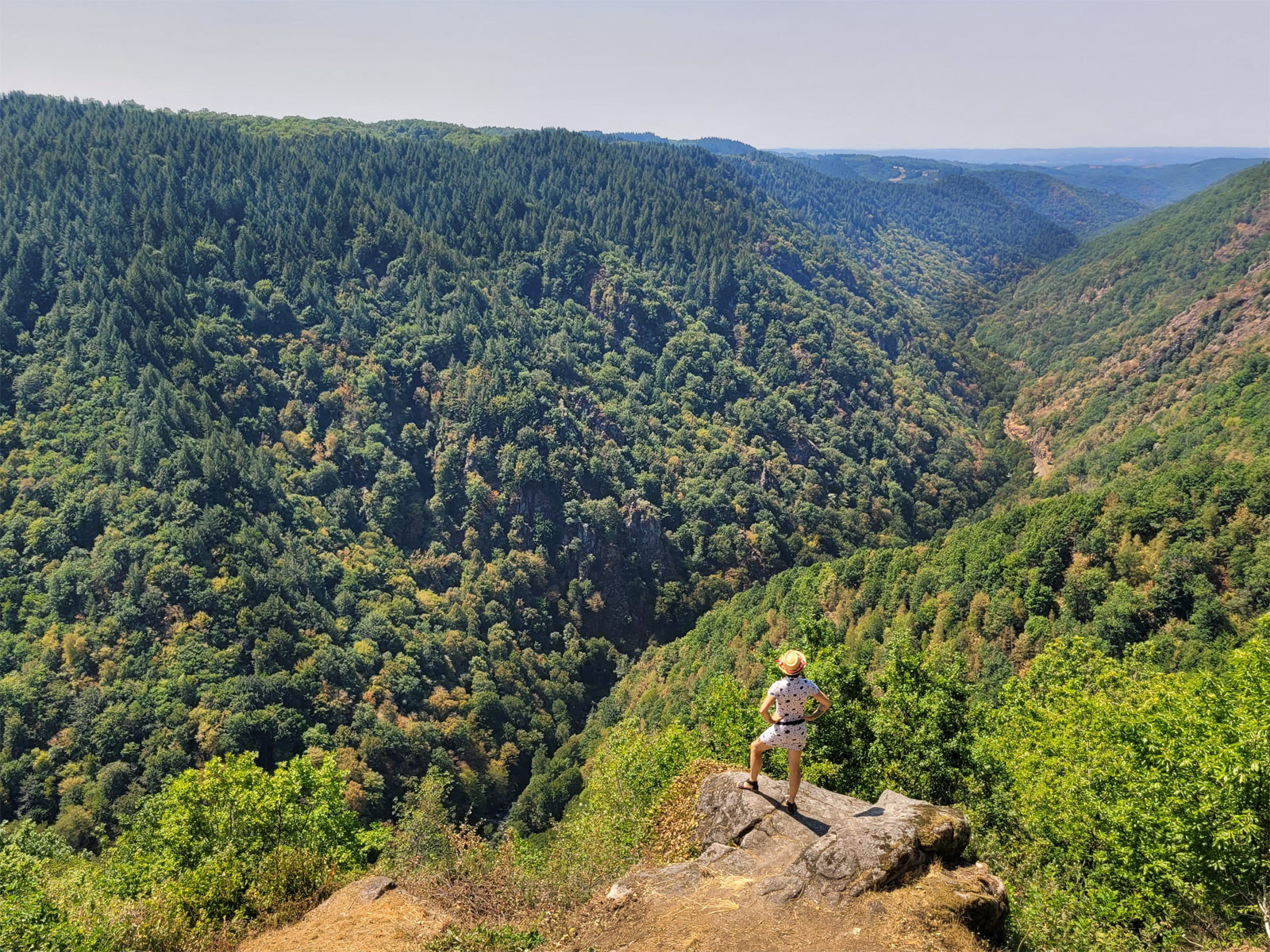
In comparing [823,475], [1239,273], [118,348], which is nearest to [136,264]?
[118,348]

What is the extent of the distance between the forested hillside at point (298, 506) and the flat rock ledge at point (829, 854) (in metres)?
56.0

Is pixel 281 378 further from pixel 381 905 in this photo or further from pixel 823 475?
pixel 381 905

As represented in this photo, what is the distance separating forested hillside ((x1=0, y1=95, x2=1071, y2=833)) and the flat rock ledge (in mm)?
56006

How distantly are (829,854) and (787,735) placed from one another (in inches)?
120

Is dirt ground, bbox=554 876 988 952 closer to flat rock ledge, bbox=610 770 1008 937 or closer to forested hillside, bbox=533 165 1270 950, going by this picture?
flat rock ledge, bbox=610 770 1008 937

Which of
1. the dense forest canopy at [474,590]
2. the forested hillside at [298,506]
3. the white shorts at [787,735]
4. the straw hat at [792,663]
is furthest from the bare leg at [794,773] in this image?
the forested hillside at [298,506]

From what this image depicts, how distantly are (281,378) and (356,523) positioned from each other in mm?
42790

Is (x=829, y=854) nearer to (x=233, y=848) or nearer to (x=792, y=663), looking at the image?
(x=792, y=663)

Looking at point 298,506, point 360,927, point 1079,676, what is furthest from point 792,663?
point 298,506

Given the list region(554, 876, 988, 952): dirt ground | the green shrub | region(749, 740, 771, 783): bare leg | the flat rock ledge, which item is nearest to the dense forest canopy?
the green shrub

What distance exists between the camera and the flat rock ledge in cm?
1756

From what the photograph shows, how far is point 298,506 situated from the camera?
141 meters

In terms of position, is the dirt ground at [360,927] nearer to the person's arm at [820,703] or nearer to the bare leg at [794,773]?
the bare leg at [794,773]

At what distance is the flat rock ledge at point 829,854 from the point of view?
17562mm
